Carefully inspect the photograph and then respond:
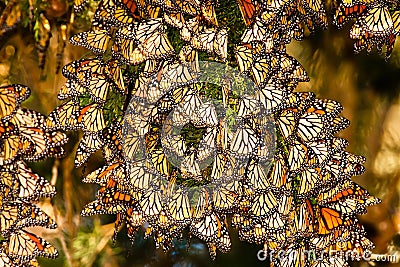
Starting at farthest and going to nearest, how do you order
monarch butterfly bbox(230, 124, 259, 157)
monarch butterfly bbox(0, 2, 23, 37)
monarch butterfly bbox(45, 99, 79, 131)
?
monarch butterfly bbox(0, 2, 23, 37)
monarch butterfly bbox(45, 99, 79, 131)
monarch butterfly bbox(230, 124, 259, 157)

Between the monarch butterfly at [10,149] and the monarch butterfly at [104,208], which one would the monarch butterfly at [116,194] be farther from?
the monarch butterfly at [10,149]

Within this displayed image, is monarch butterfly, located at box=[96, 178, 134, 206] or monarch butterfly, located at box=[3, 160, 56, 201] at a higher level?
monarch butterfly, located at box=[3, 160, 56, 201]

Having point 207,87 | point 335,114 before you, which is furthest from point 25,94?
point 335,114

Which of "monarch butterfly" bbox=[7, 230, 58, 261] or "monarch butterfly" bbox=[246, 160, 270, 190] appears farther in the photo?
"monarch butterfly" bbox=[7, 230, 58, 261]

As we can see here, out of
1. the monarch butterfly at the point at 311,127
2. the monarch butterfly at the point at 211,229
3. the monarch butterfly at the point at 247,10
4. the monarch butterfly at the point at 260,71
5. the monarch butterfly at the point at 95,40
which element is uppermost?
the monarch butterfly at the point at 95,40

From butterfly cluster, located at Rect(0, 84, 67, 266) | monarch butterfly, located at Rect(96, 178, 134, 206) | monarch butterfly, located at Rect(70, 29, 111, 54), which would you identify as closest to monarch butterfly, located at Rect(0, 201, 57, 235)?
butterfly cluster, located at Rect(0, 84, 67, 266)

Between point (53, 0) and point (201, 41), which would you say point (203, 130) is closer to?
point (201, 41)

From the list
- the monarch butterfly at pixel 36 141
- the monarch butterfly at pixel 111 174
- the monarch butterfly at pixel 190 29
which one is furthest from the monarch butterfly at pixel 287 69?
the monarch butterfly at pixel 36 141

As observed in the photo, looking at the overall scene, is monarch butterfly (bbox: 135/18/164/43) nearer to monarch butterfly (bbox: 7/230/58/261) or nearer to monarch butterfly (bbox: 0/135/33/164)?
monarch butterfly (bbox: 0/135/33/164)
